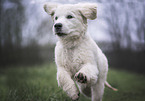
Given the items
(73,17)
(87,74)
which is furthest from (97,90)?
(73,17)

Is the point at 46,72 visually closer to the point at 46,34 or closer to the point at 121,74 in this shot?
the point at 46,34

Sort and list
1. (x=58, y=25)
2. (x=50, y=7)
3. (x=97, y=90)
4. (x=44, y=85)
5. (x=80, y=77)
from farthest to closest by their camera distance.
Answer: (x=44, y=85) < (x=97, y=90) < (x=50, y=7) < (x=58, y=25) < (x=80, y=77)

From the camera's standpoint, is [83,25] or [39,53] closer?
[83,25]

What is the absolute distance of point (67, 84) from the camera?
337 cm

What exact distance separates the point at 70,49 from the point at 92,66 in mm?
573

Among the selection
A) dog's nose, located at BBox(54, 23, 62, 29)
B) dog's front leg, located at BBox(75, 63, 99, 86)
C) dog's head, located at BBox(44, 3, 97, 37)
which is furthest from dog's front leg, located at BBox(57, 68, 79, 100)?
dog's nose, located at BBox(54, 23, 62, 29)

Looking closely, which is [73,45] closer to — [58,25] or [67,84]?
[58,25]

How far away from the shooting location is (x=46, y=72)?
8438mm

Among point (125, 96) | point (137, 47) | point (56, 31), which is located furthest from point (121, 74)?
point (56, 31)

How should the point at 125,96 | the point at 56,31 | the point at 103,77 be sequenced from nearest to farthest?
the point at 56,31 < the point at 103,77 < the point at 125,96

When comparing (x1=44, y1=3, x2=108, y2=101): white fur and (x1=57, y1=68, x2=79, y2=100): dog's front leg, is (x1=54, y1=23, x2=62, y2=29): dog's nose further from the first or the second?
(x1=57, y1=68, x2=79, y2=100): dog's front leg

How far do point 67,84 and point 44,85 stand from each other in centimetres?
242

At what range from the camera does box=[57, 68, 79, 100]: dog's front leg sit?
10.8 feet

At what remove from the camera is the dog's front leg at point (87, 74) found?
3094 millimetres
